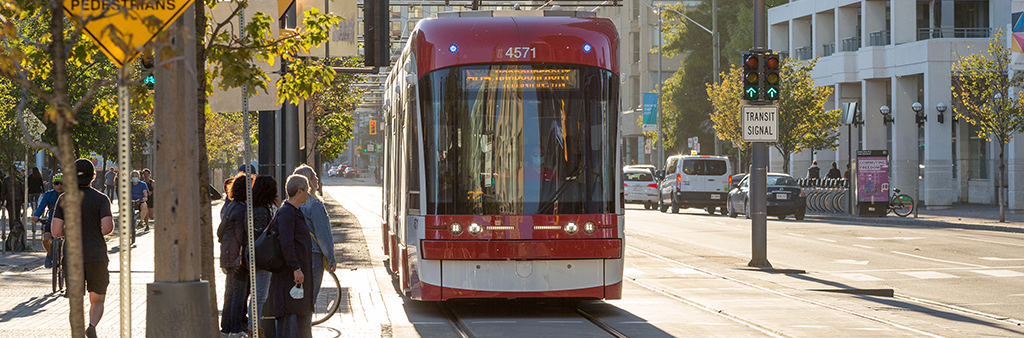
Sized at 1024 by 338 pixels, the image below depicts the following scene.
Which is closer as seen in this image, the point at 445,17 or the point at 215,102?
the point at 215,102

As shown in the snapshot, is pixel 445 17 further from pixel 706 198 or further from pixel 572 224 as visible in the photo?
pixel 706 198

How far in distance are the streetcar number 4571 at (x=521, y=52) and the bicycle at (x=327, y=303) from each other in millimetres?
2617

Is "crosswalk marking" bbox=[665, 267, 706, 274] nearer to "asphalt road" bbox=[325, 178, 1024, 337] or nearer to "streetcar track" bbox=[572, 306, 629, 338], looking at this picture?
"asphalt road" bbox=[325, 178, 1024, 337]

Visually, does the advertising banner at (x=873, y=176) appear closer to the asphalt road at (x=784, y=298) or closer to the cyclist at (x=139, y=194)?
the asphalt road at (x=784, y=298)

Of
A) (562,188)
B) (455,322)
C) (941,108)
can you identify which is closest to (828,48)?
(941,108)

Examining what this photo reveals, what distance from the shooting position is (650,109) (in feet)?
207

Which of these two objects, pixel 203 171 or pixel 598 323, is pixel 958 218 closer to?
pixel 598 323

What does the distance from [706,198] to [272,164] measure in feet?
86.4

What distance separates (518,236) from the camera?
429 inches

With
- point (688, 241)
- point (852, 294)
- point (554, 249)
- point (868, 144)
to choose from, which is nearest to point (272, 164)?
point (554, 249)

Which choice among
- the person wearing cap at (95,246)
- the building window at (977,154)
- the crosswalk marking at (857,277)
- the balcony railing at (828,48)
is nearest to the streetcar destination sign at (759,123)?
the crosswalk marking at (857,277)

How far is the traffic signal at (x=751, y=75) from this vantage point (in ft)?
55.1

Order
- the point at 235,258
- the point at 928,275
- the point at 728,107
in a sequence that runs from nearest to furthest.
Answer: the point at 235,258 → the point at 928,275 → the point at 728,107

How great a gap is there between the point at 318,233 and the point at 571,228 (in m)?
2.82
